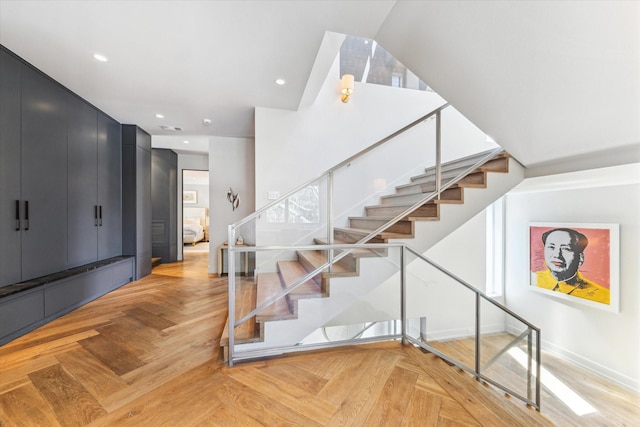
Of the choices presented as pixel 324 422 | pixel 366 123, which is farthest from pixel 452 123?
pixel 324 422

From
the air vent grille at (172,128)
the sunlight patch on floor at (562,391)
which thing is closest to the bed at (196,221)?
the air vent grille at (172,128)

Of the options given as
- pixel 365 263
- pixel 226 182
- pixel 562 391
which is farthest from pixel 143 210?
pixel 562 391

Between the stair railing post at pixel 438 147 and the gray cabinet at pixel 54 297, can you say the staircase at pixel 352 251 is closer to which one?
the stair railing post at pixel 438 147

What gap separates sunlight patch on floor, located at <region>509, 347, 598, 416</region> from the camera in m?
2.61

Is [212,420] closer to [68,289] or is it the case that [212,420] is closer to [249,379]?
[249,379]

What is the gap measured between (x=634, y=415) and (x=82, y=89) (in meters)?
7.78

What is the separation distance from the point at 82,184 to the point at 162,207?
9.22ft

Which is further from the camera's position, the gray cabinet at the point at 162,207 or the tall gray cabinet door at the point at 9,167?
the gray cabinet at the point at 162,207

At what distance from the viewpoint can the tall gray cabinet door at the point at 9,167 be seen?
7.65ft

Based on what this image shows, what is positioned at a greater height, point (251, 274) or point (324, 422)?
point (251, 274)

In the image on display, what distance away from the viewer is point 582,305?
12.8 ft

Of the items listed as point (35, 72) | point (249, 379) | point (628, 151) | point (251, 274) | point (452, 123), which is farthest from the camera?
point (452, 123)

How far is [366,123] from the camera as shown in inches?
158

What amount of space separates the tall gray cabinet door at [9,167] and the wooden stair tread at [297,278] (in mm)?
2670
